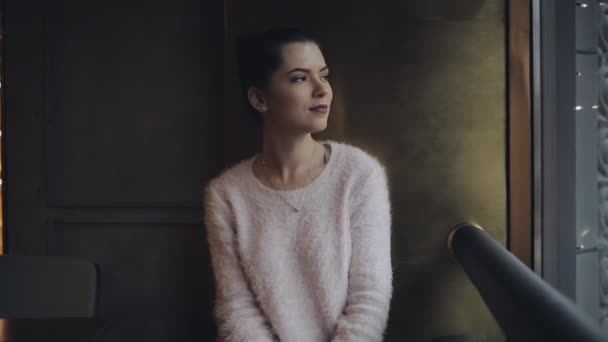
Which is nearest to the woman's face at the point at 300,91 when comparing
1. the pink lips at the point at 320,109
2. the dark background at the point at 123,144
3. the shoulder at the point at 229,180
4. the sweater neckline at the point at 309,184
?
the pink lips at the point at 320,109

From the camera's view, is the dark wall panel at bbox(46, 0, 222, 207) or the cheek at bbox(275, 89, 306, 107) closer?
the cheek at bbox(275, 89, 306, 107)

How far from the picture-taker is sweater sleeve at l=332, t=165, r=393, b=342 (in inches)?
51.6

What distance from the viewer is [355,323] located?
1308 mm

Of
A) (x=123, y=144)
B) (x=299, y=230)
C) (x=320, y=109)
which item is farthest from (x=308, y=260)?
(x=123, y=144)

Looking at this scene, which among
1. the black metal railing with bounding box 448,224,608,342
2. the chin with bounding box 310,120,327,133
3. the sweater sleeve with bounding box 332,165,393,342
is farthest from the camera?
the chin with bounding box 310,120,327,133

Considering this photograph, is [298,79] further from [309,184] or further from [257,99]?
[309,184]

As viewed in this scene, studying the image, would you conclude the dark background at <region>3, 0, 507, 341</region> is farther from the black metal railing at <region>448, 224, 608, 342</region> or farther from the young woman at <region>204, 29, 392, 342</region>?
the black metal railing at <region>448, 224, 608, 342</region>

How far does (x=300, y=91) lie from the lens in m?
1.39

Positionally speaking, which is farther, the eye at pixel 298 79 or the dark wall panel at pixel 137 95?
the dark wall panel at pixel 137 95

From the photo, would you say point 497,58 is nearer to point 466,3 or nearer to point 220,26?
point 466,3

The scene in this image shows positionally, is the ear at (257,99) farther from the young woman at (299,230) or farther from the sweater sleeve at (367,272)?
the sweater sleeve at (367,272)

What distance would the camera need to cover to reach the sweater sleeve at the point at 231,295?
54.1 inches

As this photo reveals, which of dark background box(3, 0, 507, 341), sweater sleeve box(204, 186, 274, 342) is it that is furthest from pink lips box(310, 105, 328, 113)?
dark background box(3, 0, 507, 341)

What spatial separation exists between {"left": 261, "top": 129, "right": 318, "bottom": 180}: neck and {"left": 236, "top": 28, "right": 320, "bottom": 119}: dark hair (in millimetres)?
121
